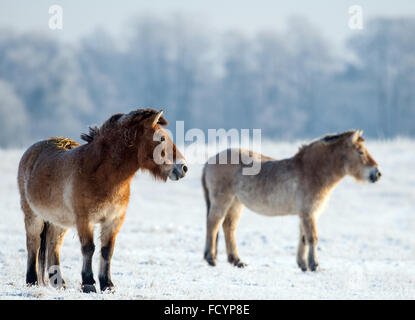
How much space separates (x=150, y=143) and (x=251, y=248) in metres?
6.81

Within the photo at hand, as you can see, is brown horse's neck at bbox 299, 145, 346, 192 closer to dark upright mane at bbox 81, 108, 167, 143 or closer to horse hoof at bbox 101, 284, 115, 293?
dark upright mane at bbox 81, 108, 167, 143

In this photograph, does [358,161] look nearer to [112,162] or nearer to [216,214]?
[216,214]

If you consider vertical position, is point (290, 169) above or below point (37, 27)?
below

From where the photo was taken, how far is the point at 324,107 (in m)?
50.7

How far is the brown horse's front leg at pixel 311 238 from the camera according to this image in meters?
10.0

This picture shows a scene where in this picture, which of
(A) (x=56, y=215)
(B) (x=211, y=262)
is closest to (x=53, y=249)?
(A) (x=56, y=215)

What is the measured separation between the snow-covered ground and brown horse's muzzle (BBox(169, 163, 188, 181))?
49.1 inches

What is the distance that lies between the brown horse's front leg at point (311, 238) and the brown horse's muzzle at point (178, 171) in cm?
445

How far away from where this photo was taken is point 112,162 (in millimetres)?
6426

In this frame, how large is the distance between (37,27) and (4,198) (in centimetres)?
3614

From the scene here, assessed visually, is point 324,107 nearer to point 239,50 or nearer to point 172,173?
point 239,50
